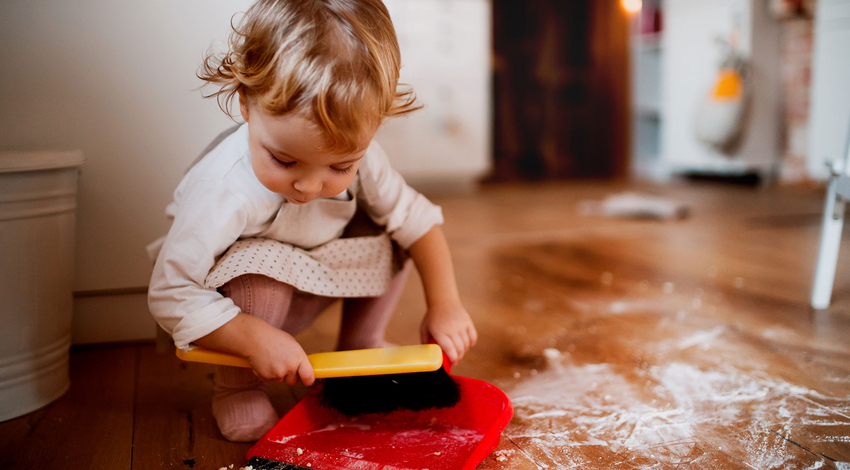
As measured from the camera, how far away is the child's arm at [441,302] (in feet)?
2.07

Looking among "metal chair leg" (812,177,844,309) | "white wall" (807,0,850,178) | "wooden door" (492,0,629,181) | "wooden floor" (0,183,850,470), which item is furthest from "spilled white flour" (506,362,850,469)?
"wooden door" (492,0,629,181)

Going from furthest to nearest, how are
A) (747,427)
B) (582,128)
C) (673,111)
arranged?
(582,128) < (673,111) < (747,427)

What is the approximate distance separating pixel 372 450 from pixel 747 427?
1.18 ft

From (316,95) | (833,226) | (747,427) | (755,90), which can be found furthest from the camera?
(755,90)

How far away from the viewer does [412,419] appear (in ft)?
2.04

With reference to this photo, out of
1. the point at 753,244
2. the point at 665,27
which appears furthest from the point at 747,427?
the point at 665,27

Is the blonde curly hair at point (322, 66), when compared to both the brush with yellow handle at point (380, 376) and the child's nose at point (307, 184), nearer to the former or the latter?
the child's nose at point (307, 184)

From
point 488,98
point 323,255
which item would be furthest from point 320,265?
point 488,98

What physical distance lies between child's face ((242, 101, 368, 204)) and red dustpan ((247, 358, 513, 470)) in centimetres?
21

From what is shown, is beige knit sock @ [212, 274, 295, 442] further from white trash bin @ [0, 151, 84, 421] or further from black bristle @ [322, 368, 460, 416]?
white trash bin @ [0, 151, 84, 421]

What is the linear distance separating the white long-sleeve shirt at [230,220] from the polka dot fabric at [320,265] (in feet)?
0.04

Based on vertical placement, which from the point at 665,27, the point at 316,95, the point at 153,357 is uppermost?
the point at 665,27

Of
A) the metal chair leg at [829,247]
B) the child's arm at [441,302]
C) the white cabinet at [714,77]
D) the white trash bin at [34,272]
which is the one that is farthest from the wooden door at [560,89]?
the white trash bin at [34,272]

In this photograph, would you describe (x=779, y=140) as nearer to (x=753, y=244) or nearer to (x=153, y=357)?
(x=753, y=244)
